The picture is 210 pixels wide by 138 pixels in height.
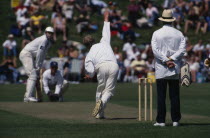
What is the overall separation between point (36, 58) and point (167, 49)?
689cm

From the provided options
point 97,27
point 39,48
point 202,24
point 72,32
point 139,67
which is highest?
point 202,24

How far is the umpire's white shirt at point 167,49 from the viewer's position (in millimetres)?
12852

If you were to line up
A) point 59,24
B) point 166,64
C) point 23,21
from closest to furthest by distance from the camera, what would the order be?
point 166,64 → point 23,21 → point 59,24

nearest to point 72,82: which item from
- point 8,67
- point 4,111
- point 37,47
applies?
point 8,67

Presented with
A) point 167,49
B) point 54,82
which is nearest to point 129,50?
point 54,82

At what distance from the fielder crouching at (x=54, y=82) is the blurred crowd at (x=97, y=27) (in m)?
8.74

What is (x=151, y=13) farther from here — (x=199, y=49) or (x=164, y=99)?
(x=164, y=99)

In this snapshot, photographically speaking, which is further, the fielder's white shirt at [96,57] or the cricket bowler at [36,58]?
the cricket bowler at [36,58]

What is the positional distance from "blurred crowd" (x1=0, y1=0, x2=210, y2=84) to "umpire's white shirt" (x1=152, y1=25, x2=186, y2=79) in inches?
631

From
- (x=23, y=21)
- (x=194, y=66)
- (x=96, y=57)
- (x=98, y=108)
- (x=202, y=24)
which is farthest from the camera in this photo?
(x=202, y=24)

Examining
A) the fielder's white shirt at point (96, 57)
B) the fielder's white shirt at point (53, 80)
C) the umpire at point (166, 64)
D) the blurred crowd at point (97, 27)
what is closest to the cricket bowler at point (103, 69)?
the fielder's white shirt at point (96, 57)

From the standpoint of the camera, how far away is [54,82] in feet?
65.5

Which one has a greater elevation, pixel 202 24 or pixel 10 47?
pixel 202 24

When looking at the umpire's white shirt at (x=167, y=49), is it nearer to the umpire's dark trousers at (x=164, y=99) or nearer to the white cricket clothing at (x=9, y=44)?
the umpire's dark trousers at (x=164, y=99)
